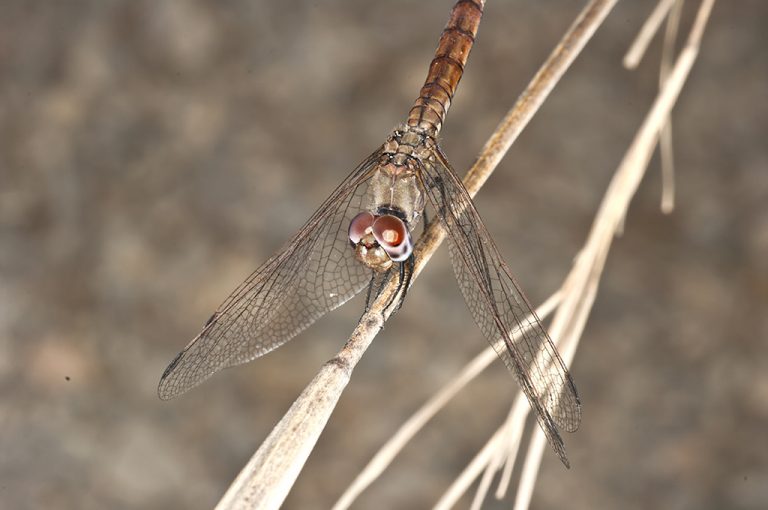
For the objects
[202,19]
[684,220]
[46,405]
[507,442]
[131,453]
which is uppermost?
[202,19]

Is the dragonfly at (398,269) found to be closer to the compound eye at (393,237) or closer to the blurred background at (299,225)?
the compound eye at (393,237)

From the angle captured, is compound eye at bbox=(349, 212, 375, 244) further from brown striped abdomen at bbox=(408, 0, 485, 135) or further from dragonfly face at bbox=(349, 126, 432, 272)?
brown striped abdomen at bbox=(408, 0, 485, 135)

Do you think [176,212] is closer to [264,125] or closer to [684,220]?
[264,125]

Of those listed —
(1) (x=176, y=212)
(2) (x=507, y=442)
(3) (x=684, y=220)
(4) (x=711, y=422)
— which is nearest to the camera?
(2) (x=507, y=442)

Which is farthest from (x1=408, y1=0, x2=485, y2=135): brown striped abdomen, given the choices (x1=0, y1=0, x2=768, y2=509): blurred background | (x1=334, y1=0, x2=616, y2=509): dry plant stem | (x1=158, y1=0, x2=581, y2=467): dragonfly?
(x1=0, y1=0, x2=768, y2=509): blurred background

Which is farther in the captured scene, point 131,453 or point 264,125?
point 264,125

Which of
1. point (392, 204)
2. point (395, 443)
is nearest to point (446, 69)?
point (392, 204)

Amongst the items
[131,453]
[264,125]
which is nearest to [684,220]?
[264,125]

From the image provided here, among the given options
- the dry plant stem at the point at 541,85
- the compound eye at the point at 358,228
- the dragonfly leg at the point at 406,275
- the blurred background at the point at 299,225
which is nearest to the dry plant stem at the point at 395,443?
the dry plant stem at the point at 541,85
